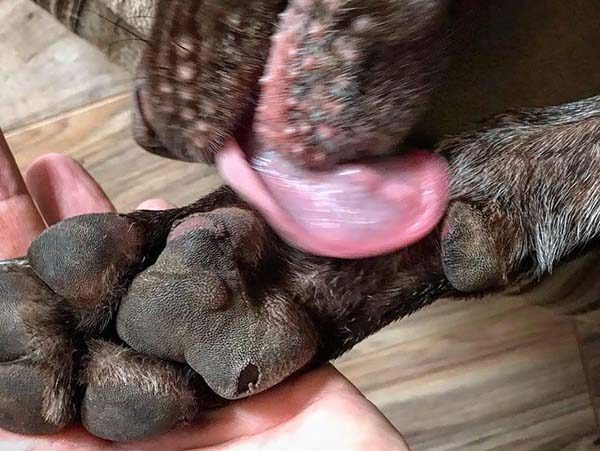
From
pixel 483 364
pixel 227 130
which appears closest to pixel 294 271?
pixel 227 130

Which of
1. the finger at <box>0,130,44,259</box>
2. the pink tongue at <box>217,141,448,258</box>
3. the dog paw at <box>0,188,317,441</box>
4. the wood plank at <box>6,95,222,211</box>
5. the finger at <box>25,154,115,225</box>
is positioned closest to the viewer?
Result: the dog paw at <box>0,188,317,441</box>

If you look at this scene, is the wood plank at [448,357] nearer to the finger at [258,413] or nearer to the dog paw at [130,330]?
the finger at [258,413]

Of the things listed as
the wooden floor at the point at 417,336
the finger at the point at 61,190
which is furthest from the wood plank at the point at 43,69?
the finger at the point at 61,190

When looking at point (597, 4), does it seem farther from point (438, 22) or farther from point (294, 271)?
point (294, 271)

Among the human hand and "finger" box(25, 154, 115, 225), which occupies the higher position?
the human hand

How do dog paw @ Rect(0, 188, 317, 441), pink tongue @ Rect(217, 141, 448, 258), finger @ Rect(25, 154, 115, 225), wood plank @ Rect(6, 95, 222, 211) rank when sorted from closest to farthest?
dog paw @ Rect(0, 188, 317, 441) < pink tongue @ Rect(217, 141, 448, 258) < finger @ Rect(25, 154, 115, 225) < wood plank @ Rect(6, 95, 222, 211)

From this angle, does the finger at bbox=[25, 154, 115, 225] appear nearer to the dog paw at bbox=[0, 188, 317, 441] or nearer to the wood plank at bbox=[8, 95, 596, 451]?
the wood plank at bbox=[8, 95, 596, 451]

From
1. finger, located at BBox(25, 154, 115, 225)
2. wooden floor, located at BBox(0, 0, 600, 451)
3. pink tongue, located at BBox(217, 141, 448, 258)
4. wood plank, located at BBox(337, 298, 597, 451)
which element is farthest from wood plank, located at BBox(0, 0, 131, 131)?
pink tongue, located at BBox(217, 141, 448, 258)
